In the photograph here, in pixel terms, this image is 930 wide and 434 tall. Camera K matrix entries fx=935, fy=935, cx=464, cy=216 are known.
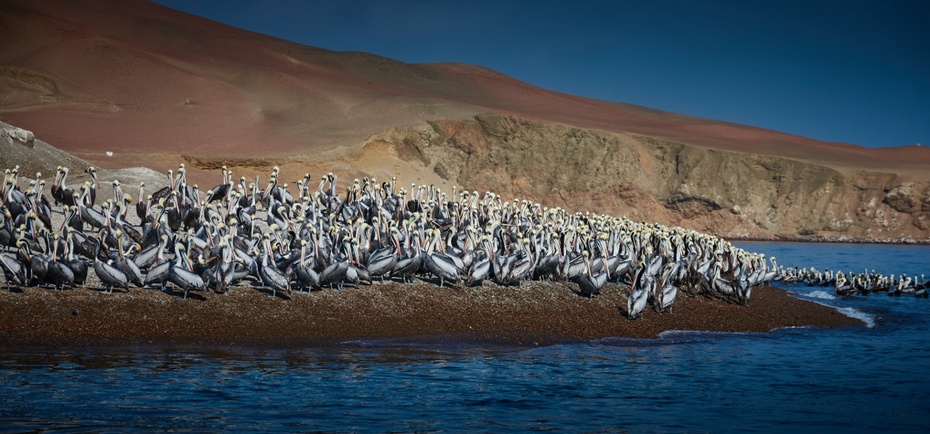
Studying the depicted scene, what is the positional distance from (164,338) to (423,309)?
4.51m

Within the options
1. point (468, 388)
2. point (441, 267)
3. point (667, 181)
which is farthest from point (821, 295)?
point (667, 181)

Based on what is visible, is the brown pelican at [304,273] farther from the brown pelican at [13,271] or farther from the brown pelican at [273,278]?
the brown pelican at [13,271]

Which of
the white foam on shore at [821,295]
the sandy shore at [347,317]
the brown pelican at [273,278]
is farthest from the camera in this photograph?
the white foam on shore at [821,295]

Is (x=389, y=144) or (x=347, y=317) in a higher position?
(x=389, y=144)

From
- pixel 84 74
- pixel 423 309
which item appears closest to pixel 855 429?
pixel 423 309

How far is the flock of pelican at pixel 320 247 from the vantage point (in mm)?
15562

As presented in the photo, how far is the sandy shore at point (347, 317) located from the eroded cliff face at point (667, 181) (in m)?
31.2

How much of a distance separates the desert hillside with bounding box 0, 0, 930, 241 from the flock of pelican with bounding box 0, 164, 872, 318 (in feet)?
63.2

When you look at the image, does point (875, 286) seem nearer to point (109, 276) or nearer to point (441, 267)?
point (441, 267)

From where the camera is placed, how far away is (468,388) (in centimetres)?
1229

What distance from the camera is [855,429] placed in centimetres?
1124

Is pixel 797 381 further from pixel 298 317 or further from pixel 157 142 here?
pixel 157 142

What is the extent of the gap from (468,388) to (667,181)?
4598cm

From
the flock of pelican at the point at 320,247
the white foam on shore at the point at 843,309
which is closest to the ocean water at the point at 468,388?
the flock of pelican at the point at 320,247
